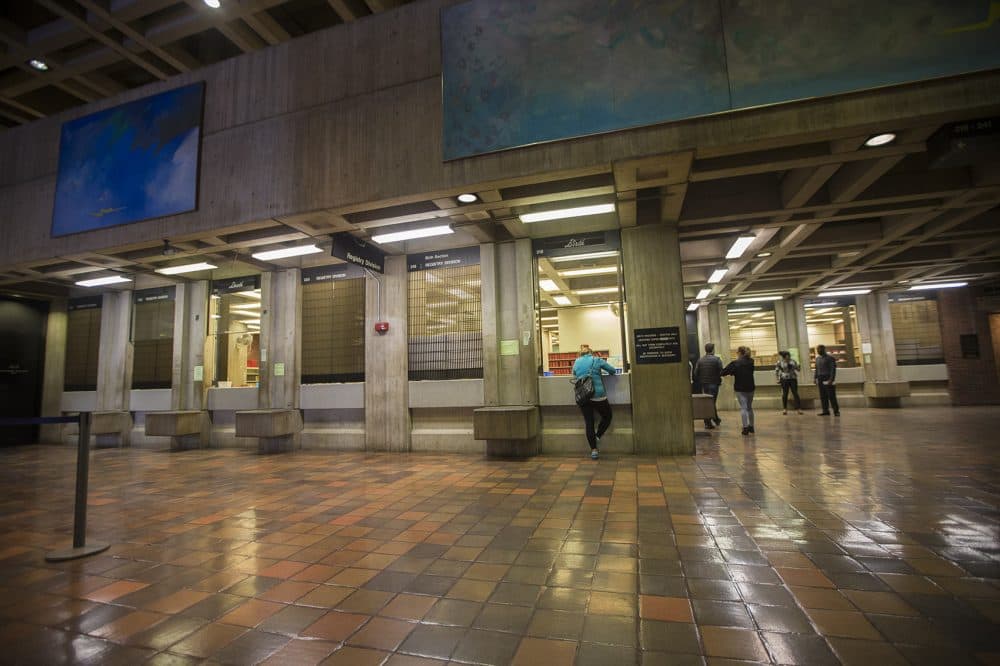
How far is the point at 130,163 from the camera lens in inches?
293

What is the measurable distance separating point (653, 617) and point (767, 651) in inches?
18.5

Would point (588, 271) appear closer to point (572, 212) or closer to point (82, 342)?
point (572, 212)

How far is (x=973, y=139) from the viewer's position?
443cm

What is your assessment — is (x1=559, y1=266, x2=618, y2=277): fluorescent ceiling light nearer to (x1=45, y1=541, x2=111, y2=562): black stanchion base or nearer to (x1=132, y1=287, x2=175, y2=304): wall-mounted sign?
(x1=45, y1=541, x2=111, y2=562): black stanchion base

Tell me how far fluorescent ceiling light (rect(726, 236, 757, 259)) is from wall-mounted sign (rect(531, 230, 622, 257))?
3.06m

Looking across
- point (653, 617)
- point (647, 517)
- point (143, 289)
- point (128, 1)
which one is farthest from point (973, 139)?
point (143, 289)

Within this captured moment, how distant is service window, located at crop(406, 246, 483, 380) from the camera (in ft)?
25.3

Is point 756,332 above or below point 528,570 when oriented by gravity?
above

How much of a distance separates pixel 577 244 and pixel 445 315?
2.60 m

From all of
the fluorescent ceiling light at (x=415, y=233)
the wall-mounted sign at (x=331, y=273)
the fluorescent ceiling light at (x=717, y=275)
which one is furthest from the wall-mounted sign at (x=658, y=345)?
the wall-mounted sign at (x=331, y=273)

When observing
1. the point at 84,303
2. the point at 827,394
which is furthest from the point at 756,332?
the point at 84,303

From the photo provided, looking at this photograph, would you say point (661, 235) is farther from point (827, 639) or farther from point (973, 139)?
point (827, 639)

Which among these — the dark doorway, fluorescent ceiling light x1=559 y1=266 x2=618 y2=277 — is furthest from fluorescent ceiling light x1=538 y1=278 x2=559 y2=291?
the dark doorway

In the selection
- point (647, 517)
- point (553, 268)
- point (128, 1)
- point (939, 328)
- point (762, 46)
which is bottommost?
point (647, 517)
